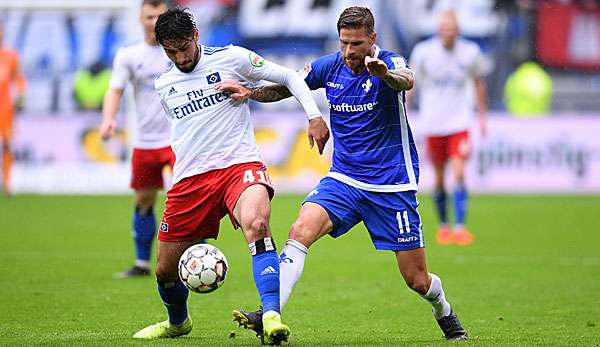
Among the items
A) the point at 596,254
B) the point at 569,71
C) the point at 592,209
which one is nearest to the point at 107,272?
the point at 596,254

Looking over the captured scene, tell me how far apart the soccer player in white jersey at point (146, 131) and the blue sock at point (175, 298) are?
131 inches

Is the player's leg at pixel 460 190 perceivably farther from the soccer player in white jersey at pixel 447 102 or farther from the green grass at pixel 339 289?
the green grass at pixel 339 289

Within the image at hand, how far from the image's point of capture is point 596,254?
1253cm

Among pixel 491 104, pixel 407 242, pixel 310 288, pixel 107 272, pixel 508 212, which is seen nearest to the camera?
pixel 407 242

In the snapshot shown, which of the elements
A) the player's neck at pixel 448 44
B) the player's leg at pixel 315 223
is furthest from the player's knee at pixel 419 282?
the player's neck at pixel 448 44

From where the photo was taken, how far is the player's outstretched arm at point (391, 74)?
21.5 feet

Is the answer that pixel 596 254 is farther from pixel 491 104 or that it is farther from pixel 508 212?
pixel 491 104

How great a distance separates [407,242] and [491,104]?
50.8 feet

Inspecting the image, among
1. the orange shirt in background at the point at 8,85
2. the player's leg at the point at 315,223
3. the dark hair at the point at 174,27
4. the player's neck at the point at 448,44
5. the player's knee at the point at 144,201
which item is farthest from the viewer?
the orange shirt in background at the point at 8,85

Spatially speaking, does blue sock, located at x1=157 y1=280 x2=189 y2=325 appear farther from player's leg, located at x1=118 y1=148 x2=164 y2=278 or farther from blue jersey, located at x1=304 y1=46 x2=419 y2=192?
player's leg, located at x1=118 y1=148 x2=164 y2=278

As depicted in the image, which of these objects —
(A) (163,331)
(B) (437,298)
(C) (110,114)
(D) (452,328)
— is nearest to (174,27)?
(A) (163,331)

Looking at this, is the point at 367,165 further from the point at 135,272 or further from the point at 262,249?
the point at 135,272

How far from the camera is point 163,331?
7254mm

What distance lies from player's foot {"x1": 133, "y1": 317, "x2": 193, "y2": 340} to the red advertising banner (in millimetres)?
16769
